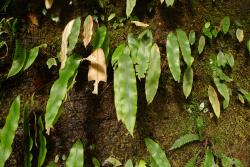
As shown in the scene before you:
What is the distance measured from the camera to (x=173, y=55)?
2078 mm

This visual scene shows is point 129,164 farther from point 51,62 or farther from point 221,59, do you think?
point 221,59

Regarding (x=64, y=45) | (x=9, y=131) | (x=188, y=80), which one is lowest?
(x=9, y=131)

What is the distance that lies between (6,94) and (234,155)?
134 centimetres

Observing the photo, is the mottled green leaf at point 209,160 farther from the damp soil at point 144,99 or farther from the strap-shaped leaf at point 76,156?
the strap-shaped leaf at point 76,156

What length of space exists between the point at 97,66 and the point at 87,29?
22 centimetres

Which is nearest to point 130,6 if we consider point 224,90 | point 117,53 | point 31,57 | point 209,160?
point 117,53

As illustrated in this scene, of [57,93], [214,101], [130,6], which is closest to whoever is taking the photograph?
[57,93]

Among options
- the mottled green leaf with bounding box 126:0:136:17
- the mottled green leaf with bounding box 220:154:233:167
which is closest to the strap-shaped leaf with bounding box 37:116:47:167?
the mottled green leaf with bounding box 126:0:136:17

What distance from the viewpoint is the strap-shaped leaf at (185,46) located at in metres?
2.10

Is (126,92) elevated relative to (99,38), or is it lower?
lower

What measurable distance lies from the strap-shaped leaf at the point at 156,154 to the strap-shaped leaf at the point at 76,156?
1.23ft

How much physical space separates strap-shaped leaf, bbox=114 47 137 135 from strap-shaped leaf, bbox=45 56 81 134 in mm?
228

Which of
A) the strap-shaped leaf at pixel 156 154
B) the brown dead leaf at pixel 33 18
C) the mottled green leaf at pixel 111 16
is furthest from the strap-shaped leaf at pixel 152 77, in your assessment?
the brown dead leaf at pixel 33 18

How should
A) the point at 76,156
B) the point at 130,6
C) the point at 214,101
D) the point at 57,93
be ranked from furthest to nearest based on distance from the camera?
the point at 214,101 < the point at 130,6 < the point at 76,156 < the point at 57,93
